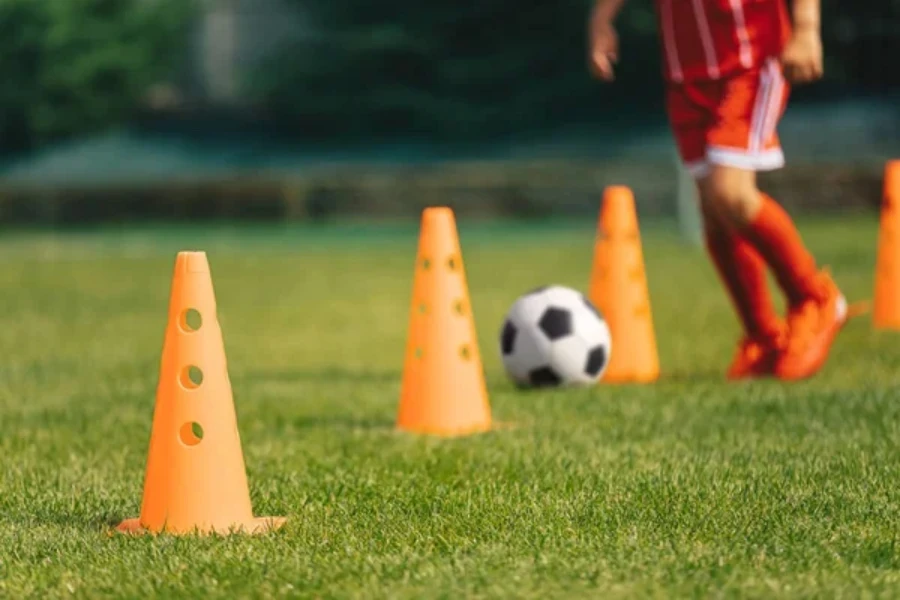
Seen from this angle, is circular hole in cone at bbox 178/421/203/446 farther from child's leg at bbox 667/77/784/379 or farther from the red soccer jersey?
the red soccer jersey

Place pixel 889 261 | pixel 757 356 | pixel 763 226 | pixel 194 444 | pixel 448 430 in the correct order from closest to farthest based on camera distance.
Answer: pixel 194 444, pixel 448 430, pixel 763 226, pixel 757 356, pixel 889 261

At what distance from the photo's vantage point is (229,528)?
3.66m

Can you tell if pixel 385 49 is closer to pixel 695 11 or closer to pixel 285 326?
pixel 285 326

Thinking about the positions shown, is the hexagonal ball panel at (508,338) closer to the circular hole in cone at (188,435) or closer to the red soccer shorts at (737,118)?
the red soccer shorts at (737,118)

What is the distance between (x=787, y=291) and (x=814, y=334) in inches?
8.6

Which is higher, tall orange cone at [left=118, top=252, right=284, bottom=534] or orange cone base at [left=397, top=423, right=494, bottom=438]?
tall orange cone at [left=118, top=252, right=284, bottom=534]

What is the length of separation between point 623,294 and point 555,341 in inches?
29.2

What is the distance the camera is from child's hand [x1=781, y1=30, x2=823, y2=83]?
231 inches

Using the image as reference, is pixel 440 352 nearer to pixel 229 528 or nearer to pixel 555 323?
pixel 555 323

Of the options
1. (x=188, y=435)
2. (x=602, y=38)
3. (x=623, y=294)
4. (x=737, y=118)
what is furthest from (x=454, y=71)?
(x=188, y=435)

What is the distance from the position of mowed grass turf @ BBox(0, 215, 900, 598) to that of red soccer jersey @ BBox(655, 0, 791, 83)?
1.29 metres

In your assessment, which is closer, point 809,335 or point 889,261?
point 809,335

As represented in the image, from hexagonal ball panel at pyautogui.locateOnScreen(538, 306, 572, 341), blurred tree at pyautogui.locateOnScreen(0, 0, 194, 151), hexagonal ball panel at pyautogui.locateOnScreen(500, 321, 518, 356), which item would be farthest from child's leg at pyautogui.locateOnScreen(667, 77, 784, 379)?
blurred tree at pyautogui.locateOnScreen(0, 0, 194, 151)

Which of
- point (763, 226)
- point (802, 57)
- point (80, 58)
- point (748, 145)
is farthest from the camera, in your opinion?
point (80, 58)
